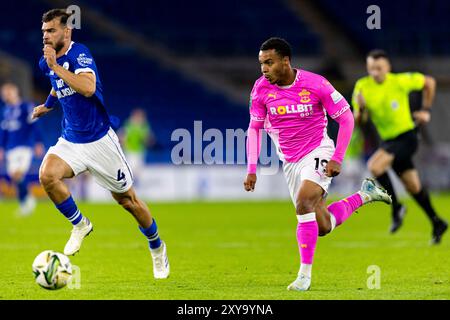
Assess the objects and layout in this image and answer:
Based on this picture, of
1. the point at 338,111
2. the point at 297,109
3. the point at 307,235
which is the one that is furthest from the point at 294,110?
the point at 307,235

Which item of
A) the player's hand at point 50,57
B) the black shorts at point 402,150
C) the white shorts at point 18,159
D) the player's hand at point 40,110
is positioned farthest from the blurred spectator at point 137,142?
the player's hand at point 50,57

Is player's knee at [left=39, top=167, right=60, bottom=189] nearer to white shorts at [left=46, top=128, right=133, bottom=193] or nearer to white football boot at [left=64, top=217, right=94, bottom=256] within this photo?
white shorts at [left=46, top=128, right=133, bottom=193]

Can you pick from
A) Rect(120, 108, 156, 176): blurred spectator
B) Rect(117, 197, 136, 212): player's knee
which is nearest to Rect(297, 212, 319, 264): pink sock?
Rect(117, 197, 136, 212): player's knee

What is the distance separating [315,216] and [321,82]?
1.07 m

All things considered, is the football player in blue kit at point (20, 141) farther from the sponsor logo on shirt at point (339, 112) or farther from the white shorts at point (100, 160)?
the sponsor logo on shirt at point (339, 112)

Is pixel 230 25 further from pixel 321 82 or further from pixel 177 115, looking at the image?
pixel 321 82

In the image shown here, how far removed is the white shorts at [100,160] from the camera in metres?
7.96

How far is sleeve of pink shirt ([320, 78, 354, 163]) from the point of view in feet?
24.7

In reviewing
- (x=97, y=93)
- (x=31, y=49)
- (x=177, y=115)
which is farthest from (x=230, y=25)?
(x=97, y=93)

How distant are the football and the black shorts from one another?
6109 mm

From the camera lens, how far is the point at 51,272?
6844 mm

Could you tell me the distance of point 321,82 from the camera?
24.8 ft
